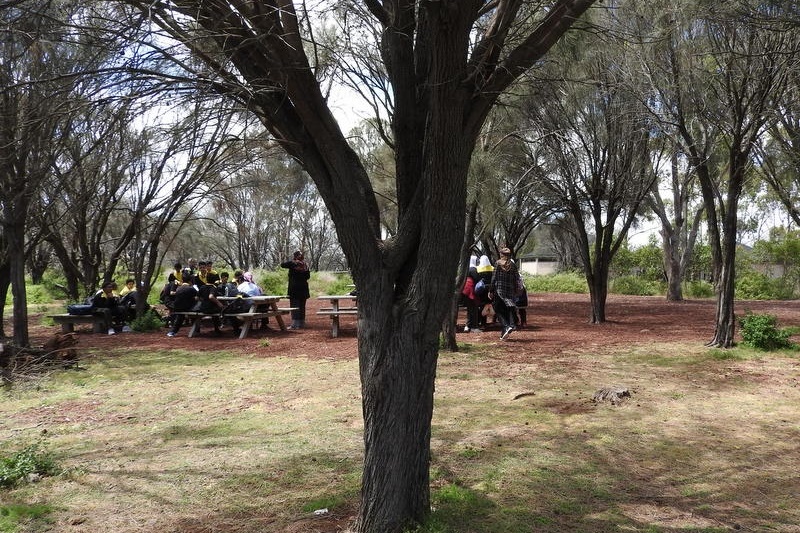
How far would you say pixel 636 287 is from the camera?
96.6ft

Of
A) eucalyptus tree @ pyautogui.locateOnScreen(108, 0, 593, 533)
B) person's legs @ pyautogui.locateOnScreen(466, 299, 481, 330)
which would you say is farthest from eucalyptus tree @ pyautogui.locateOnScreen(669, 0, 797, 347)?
eucalyptus tree @ pyautogui.locateOnScreen(108, 0, 593, 533)

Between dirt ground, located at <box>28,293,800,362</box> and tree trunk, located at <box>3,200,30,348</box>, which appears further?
dirt ground, located at <box>28,293,800,362</box>

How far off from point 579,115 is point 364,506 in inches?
464

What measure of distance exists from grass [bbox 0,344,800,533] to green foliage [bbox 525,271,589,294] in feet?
77.7

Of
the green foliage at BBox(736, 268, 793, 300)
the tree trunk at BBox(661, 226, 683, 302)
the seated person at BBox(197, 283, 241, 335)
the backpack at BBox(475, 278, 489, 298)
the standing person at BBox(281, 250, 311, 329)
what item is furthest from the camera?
the green foliage at BBox(736, 268, 793, 300)

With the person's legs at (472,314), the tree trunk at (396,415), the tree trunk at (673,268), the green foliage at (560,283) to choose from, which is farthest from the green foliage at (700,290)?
the tree trunk at (396,415)

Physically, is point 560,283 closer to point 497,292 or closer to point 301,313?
point 301,313

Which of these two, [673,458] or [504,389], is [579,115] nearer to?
[504,389]

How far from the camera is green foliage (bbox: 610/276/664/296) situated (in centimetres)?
2919

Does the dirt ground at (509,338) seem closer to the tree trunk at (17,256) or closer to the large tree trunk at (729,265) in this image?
the large tree trunk at (729,265)

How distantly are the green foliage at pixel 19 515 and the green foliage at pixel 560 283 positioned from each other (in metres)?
29.4

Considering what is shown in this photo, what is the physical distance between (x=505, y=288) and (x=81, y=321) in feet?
30.2

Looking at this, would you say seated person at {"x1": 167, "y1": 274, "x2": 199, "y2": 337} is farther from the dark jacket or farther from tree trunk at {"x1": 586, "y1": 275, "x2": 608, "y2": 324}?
tree trunk at {"x1": 586, "y1": 275, "x2": 608, "y2": 324}

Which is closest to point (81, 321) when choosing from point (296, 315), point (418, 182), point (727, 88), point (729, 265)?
point (296, 315)
